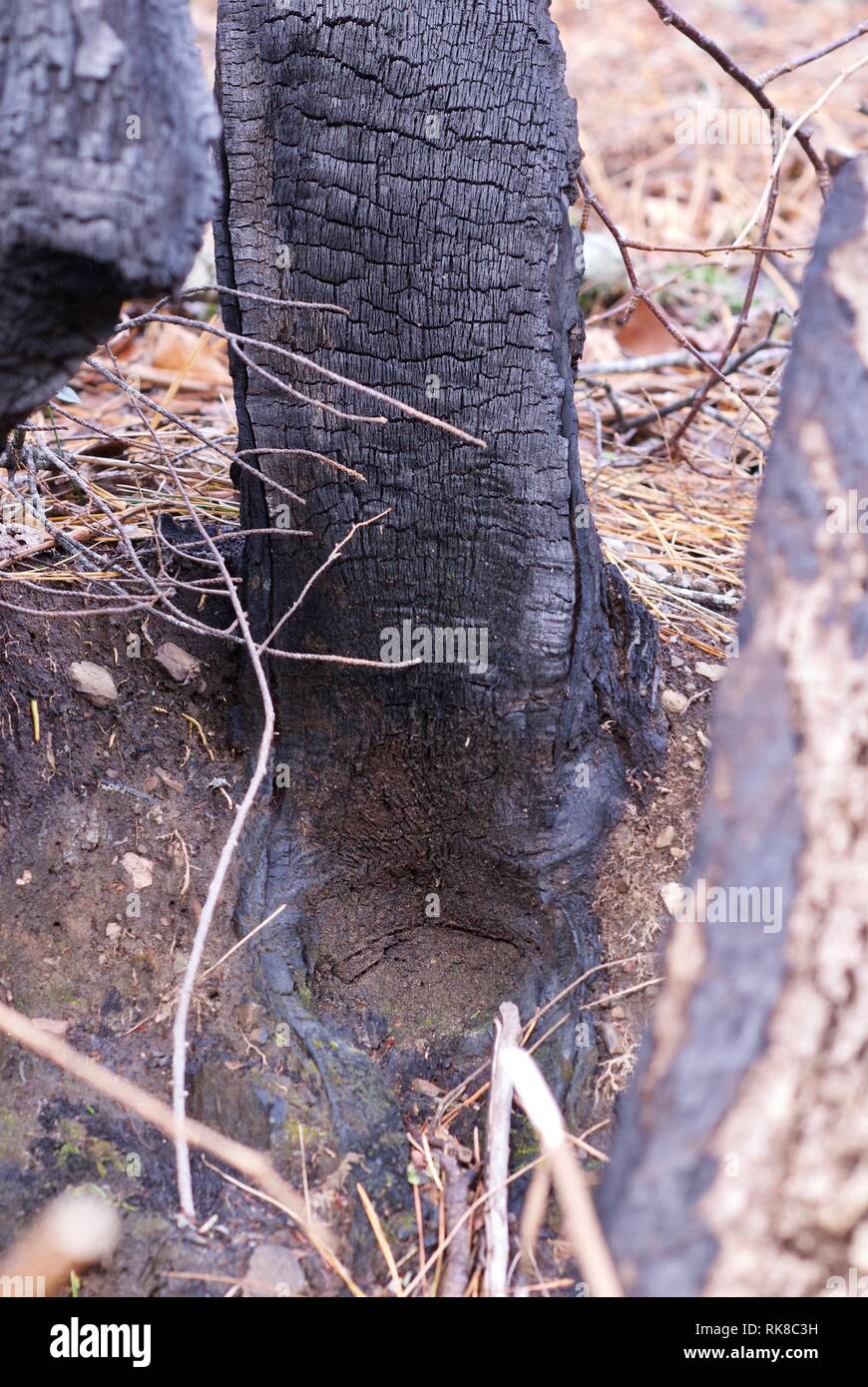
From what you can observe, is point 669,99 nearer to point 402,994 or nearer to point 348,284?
point 348,284

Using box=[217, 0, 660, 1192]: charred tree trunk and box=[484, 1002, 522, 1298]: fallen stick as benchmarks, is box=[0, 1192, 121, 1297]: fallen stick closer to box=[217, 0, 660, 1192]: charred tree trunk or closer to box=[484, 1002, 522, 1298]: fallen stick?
box=[217, 0, 660, 1192]: charred tree trunk

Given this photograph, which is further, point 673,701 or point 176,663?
point 673,701

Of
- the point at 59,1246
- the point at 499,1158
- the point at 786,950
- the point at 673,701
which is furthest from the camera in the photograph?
the point at 673,701

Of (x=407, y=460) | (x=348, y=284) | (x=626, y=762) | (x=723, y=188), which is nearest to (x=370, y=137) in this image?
(x=348, y=284)

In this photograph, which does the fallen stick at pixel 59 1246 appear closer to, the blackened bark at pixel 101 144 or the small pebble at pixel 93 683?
the small pebble at pixel 93 683

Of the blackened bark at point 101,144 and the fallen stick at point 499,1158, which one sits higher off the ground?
the blackened bark at point 101,144

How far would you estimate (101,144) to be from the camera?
110cm

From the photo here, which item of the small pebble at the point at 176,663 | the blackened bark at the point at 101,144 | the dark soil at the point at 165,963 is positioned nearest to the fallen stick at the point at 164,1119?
the dark soil at the point at 165,963
